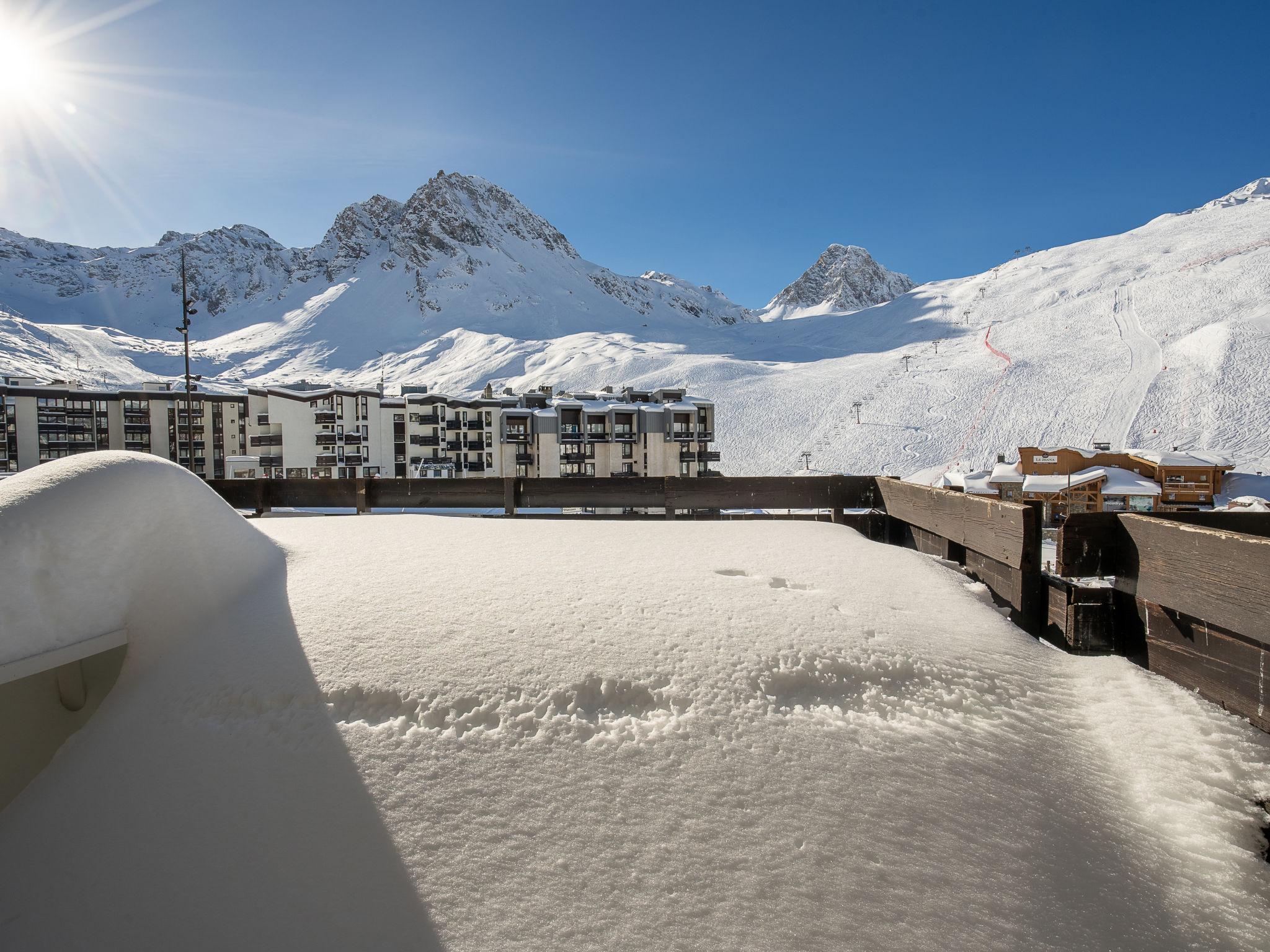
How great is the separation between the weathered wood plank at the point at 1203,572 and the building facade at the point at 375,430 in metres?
45.3

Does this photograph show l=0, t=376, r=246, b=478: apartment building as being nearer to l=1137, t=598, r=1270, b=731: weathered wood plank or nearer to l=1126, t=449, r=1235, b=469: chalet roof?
l=1137, t=598, r=1270, b=731: weathered wood plank

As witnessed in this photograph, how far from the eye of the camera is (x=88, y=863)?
1.91 meters

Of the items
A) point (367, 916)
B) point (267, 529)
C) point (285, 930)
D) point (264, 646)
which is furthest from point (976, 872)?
point (267, 529)

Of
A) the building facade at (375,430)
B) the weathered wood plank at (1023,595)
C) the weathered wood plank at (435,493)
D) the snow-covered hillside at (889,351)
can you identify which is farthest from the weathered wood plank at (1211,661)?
the snow-covered hillside at (889,351)

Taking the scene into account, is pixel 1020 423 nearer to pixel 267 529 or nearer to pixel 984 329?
pixel 984 329

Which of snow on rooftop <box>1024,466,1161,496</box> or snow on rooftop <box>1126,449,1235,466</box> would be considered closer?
snow on rooftop <box>1024,466,1161,496</box>

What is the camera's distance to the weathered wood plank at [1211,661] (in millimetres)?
2445

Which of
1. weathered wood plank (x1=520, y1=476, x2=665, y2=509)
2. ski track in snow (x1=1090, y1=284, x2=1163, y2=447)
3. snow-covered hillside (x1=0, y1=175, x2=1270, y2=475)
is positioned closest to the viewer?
weathered wood plank (x1=520, y1=476, x2=665, y2=509)

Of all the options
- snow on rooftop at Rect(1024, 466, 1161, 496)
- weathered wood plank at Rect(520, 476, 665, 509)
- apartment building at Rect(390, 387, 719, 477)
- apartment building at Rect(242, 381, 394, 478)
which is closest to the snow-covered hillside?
snow on rooftop at Rect(1024, 466, 1161, 496)

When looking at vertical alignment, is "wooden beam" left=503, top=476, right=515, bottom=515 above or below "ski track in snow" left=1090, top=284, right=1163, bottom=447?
below

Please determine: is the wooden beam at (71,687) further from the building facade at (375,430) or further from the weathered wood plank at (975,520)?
the building facade at (375,430)

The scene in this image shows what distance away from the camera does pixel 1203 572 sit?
2648 mm

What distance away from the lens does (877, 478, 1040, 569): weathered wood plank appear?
368 cm

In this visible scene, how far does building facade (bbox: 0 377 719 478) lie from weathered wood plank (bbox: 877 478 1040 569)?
1681 inches
